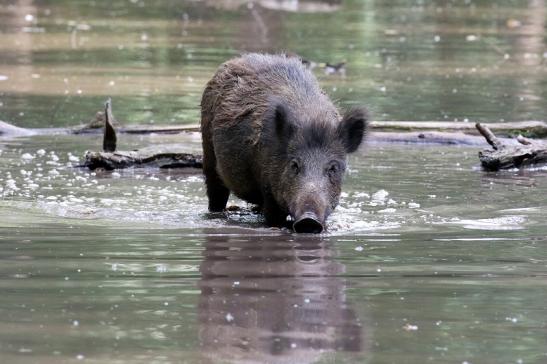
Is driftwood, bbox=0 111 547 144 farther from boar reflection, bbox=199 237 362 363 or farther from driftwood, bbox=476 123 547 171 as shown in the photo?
boar reflection, bbox=199 237 362 363

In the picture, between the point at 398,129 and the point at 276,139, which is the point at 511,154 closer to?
the point at 398,129

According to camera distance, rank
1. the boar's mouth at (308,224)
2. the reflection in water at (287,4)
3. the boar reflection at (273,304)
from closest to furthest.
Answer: the boar reflection at (273,304)
the boar's mouth at (308,224)
the reflection in water at (287,4)

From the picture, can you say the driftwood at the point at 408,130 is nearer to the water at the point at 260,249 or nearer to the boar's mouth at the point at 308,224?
the water at the point at 260,249

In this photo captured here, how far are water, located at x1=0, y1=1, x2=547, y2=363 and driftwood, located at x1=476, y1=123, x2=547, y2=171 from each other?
16cm

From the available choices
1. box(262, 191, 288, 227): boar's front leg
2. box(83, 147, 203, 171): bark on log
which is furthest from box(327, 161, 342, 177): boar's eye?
box(83, 147, 203, 171): bark on log

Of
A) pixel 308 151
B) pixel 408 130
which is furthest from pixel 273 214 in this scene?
pixel 408 130

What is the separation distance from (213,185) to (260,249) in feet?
7.80

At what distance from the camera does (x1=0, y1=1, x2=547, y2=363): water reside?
20.4ft

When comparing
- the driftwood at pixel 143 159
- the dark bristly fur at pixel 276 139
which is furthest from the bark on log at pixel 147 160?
the dark bristly fur at pixel 276 139

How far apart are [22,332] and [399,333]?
1775 mm

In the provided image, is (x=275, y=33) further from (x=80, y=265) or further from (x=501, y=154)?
(x=80, y=265)

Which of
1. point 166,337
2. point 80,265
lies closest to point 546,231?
point 80,265

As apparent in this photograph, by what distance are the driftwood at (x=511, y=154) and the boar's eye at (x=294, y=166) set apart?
140 inches

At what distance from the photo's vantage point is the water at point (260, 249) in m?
6.22
